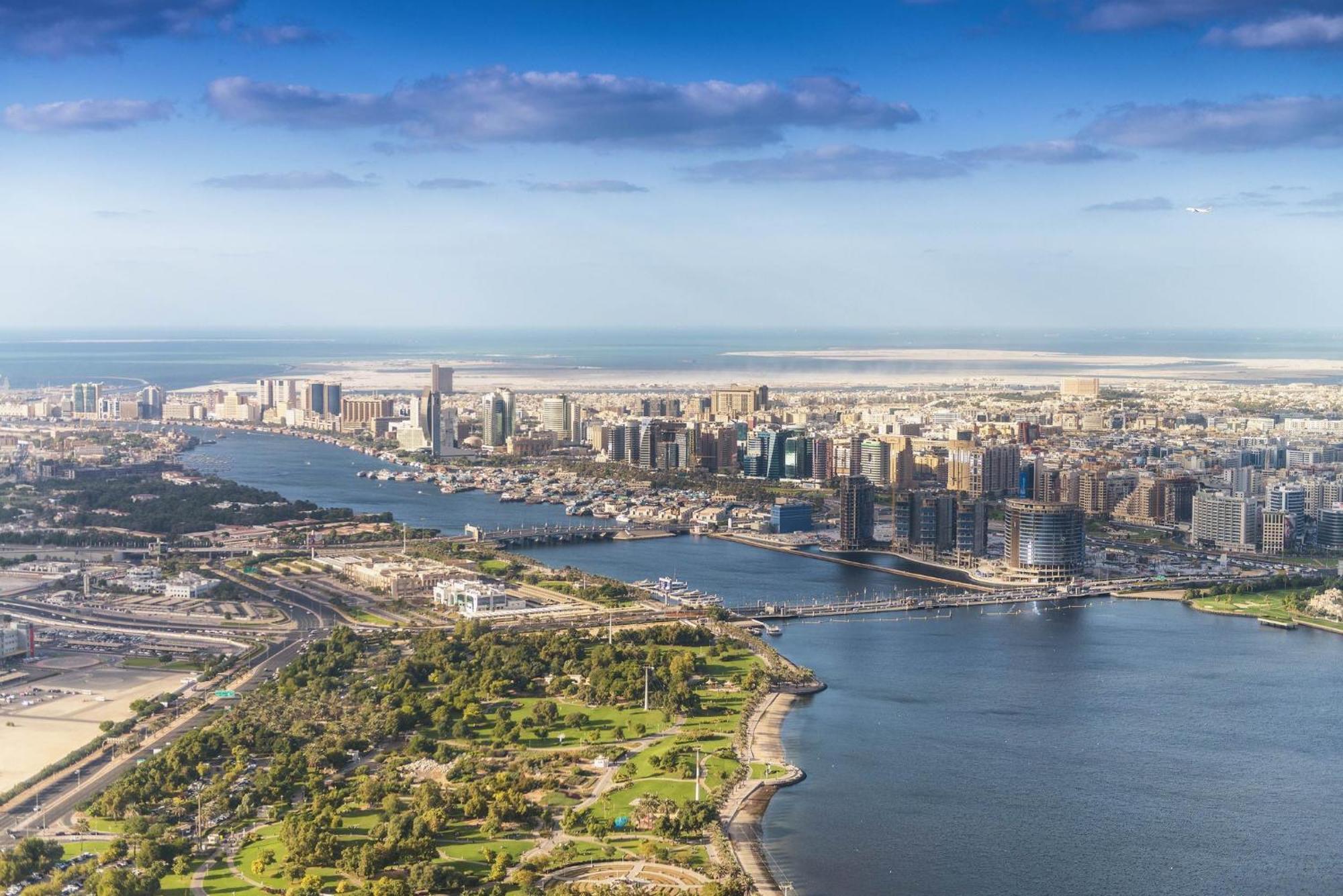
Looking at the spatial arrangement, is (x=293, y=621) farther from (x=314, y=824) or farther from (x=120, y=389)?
(x=120, y=389)

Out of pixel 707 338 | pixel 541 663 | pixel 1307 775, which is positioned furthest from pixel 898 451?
pixel 707 338

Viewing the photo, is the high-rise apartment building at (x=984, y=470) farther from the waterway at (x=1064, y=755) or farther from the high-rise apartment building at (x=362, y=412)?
the high-rise apartment building at (x=362, y=412)

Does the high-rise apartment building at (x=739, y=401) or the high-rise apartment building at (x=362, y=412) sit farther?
the high-rise apartment building at (x=362, y=412)

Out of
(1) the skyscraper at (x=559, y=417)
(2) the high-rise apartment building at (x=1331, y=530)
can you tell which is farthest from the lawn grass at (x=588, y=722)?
(1) the skyscraper at (x=559, y=417)

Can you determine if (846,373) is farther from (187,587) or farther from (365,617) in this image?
(365,617)

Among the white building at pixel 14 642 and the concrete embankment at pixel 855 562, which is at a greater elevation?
the white building at pixel 14 642

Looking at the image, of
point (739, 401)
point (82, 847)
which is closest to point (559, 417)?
point (739, 401)

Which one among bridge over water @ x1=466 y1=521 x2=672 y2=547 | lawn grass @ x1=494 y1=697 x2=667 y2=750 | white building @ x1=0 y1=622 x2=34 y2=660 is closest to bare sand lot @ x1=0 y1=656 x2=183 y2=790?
white building @ x1=0 y1=622 x2=34 y2=660

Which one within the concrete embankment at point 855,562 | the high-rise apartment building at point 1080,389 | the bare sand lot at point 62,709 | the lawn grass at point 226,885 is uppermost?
the high-rise apartment building at point 1080,389
